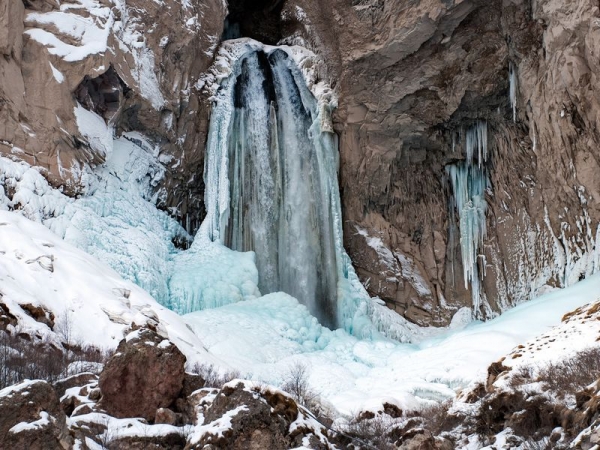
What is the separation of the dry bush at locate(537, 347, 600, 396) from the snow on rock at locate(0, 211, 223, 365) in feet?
18.5

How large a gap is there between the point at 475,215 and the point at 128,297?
1287 cm

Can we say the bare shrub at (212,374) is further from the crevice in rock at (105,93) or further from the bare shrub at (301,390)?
the crevice in rock at (105,93)

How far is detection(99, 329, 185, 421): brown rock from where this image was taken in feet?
23.7

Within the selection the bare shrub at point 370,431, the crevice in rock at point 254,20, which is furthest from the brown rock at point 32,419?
the crevice in rock at point 254,20

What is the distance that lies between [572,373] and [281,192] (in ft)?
49.5

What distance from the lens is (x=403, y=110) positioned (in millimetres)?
22234

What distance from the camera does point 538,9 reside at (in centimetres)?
1795

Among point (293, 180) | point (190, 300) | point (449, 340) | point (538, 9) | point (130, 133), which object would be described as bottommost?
point (449, 340)

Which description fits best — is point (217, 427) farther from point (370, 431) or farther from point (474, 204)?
point (474, 204)

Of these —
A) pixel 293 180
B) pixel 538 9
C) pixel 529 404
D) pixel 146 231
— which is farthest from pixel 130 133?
pixel 529 404

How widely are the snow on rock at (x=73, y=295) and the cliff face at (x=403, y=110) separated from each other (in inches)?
175

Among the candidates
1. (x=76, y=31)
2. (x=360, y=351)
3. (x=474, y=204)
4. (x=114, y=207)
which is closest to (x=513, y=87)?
(x=474, y=204)

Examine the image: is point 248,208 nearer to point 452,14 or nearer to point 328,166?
point 328,166

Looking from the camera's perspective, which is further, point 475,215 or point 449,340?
point 475,215
